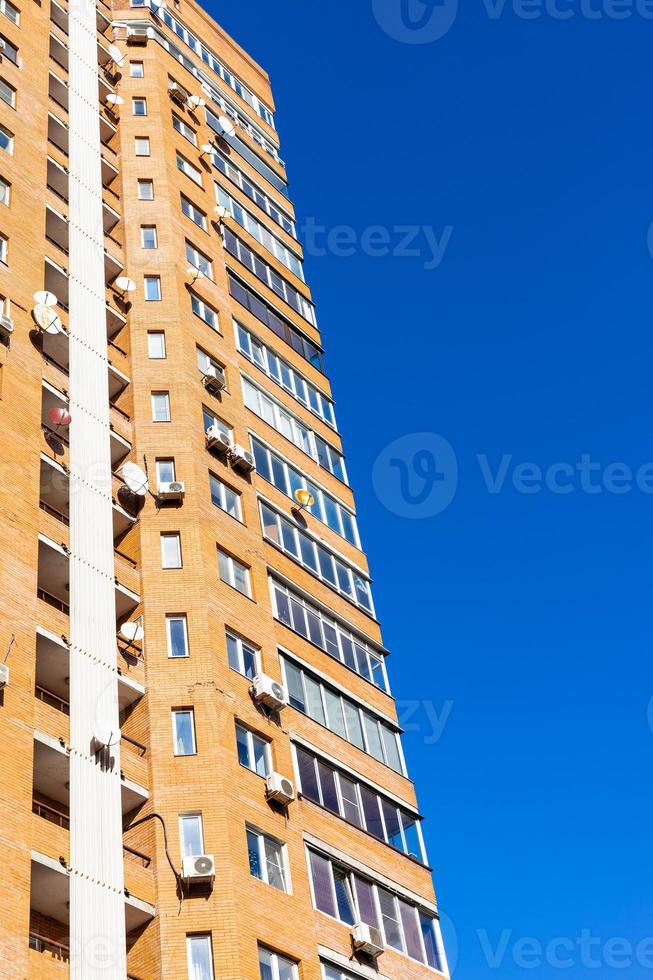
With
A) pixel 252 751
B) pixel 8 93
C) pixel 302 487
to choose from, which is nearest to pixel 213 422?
pixel 302 487

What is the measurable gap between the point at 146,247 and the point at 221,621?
44.8 feet

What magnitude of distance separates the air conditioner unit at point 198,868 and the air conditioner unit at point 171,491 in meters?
9.35

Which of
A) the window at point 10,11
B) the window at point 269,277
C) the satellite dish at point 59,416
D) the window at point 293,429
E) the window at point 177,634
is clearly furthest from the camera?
the window at point 269,277

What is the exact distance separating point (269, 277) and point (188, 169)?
4.35 metres

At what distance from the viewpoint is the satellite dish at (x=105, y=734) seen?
907 inches

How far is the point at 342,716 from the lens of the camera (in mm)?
30453

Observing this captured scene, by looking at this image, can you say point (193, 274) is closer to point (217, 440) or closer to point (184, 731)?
point (217, 440)

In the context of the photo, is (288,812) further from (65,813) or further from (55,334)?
(55,334)

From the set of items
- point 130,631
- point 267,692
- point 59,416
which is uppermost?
point 59,416

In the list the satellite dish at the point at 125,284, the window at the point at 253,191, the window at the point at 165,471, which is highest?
the window at the point at 253,191

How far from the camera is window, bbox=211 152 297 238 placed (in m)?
43.9

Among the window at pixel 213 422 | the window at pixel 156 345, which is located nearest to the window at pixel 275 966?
the window at pixel 213 422

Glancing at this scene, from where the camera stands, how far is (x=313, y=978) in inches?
924

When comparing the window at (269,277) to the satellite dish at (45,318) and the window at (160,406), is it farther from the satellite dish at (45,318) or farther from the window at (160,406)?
the satellite dish at (45,318)
